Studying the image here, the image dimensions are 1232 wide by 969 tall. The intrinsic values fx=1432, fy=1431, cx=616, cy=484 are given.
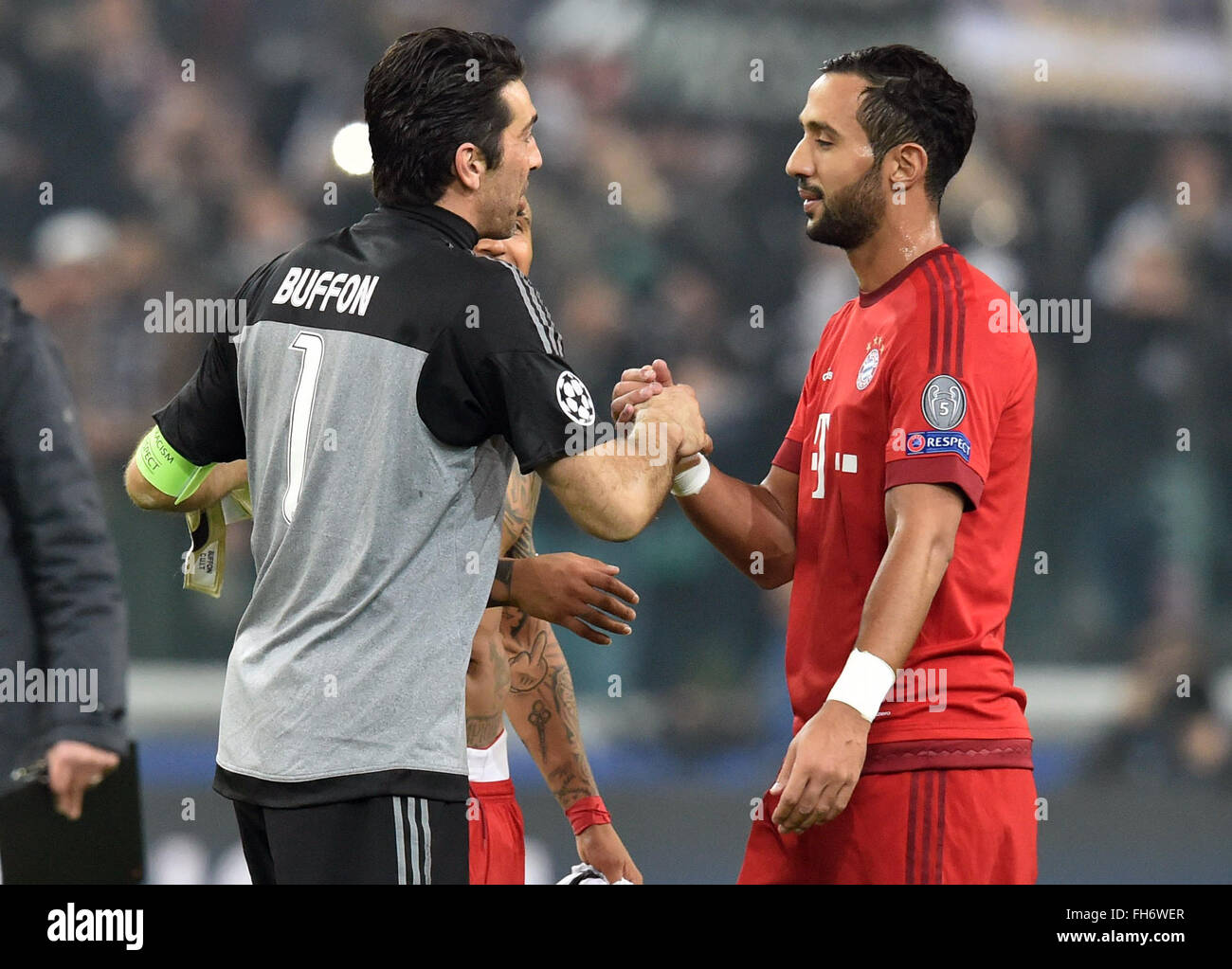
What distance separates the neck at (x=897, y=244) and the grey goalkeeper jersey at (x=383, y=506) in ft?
2.71

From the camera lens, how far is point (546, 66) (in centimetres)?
648

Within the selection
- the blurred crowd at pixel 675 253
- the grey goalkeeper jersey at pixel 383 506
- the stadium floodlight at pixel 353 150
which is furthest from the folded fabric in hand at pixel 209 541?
the blurred crowd at pixel 675 253

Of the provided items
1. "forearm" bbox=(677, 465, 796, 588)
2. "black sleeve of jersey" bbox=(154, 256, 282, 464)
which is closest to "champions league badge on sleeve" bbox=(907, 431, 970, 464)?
"forearm" bbox=(677, 465, 796, 588)

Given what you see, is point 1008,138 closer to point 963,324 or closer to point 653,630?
point 653,630

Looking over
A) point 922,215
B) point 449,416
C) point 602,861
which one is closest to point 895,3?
point 922,215

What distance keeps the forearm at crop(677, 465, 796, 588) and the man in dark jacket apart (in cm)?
156

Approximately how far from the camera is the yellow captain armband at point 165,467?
8.42 ft

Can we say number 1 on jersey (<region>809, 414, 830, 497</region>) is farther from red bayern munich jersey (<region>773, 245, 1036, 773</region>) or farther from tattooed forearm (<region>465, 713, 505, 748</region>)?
tattooed forearm (<region>465, 713, 505, 748</region>)

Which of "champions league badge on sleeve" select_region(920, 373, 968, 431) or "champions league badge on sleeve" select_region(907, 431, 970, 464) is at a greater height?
"champions league badge on sleeve" select_region(920, 373, 968, 431)

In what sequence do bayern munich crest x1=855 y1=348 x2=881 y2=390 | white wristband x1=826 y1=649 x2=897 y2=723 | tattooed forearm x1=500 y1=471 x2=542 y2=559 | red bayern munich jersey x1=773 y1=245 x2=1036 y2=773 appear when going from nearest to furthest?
white wristband x1=826 y1=649 x2=897 y2=723
red bayern munich jersey x1=773 y1=245 x2=1036 y2=773
bayern munich crest x1=855 y1=348 x2=881 y2=390
tattooed forearm x1=500 y1=471 x2=542 y2=559

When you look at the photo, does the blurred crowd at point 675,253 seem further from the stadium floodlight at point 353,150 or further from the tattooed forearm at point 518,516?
the tattooed forearm at point 518,516

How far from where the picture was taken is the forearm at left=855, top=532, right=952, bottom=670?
2.37 metres

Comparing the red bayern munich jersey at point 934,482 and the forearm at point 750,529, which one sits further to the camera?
the forearm at point 750,529

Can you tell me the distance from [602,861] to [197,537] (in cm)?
125
